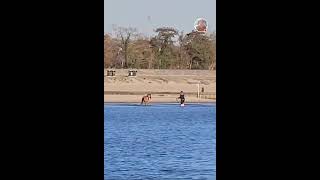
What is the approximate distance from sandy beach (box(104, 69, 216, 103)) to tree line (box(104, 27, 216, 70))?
329cm

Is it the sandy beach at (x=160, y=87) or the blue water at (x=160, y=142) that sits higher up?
the sandy beach at (x=160, y=87)

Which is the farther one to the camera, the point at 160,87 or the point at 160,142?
the point at 160,87

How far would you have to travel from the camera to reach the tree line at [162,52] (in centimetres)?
3512

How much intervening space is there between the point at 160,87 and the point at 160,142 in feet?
48.2

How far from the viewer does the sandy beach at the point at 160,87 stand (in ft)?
96.4

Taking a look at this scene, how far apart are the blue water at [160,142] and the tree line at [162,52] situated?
22.8 feet

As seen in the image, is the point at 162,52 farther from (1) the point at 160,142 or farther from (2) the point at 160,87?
(1) the point at 160,142

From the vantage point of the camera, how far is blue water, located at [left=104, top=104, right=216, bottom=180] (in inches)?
327

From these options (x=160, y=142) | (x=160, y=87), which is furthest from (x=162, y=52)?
(x=160, y=142)

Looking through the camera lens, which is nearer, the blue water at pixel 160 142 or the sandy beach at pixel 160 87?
the blue water at pixel 160 142

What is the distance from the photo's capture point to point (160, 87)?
2961cm
